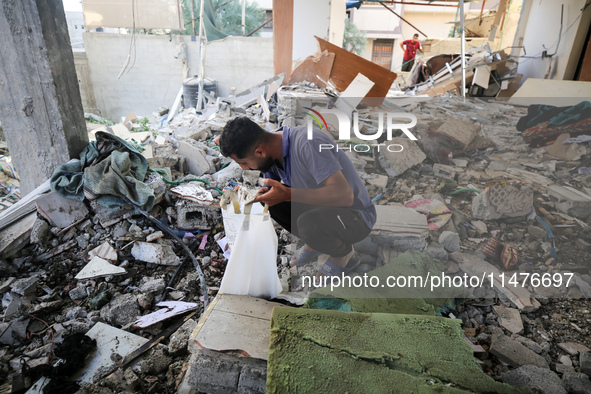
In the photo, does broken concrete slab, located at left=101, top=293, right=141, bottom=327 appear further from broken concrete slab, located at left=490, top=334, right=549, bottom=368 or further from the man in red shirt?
the man in red shirt

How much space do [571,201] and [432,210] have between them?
133cm

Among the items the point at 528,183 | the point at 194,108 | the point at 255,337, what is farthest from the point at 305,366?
the point at 194,108

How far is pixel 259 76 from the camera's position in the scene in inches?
406

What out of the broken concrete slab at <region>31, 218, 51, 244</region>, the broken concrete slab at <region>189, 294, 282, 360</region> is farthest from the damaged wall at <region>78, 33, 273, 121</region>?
the broken concrete slab at <region>189, 294, 282, 360</region>

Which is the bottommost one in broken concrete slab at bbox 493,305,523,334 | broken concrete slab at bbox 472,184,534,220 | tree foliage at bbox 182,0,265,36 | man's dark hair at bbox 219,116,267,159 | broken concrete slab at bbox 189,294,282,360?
broken concrete slab at bbox 493,305,523,334

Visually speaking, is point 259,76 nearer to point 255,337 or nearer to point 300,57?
point 300,57

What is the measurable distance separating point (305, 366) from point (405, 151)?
3.28m

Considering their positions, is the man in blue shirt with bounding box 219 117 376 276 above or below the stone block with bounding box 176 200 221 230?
above

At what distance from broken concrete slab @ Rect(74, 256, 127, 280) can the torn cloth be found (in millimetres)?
5492

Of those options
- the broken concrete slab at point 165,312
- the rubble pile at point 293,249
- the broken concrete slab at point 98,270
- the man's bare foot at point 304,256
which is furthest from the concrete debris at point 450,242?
the broken concrete slab at point 98,270

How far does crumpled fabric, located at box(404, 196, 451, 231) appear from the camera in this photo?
3033mm

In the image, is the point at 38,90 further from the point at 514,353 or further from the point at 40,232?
the point at 514,353

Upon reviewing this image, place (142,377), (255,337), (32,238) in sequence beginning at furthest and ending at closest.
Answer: (32,238) < (142,377) < (255,337)

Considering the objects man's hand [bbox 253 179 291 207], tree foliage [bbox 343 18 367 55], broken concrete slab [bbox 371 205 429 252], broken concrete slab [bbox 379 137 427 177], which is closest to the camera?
man's hand [bbox 253 179 291 207]
